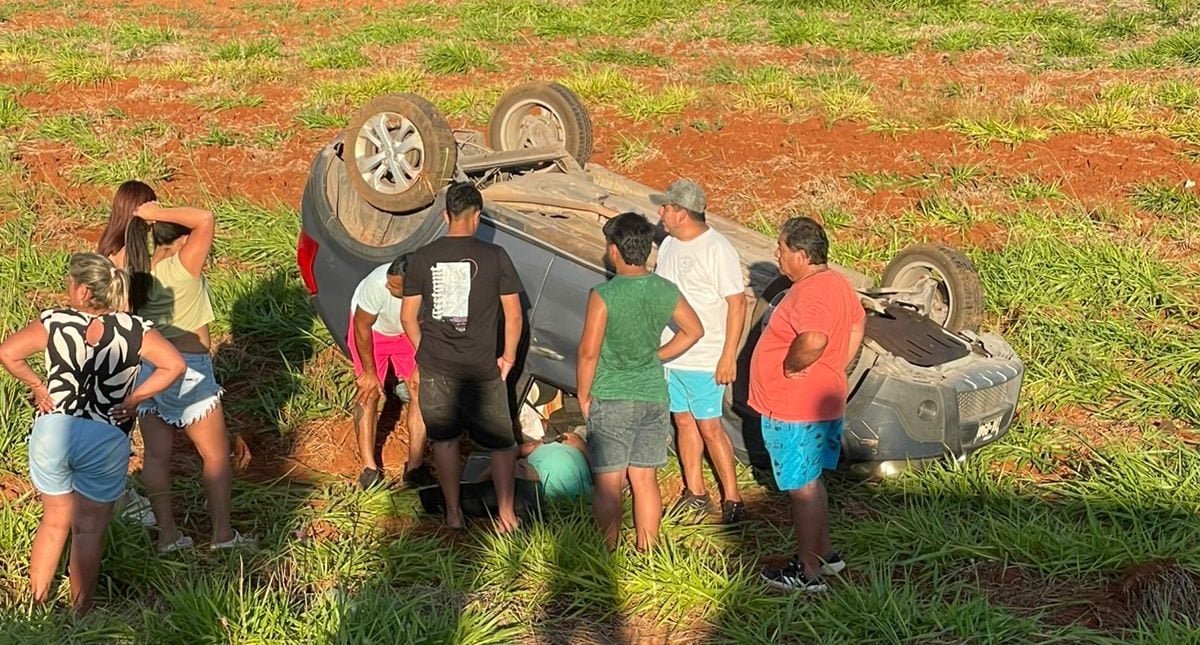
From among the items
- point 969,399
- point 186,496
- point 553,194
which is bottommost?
point 186,496

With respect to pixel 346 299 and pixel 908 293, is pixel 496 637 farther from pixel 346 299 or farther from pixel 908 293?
pixel 908 293

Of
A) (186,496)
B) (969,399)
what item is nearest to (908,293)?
(969,399)

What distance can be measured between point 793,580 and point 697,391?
41.9 inches

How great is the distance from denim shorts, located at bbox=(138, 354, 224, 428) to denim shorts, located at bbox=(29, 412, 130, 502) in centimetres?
42

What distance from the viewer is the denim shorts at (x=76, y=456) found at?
4.51 meters

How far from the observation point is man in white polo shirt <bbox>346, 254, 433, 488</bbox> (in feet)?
19.3

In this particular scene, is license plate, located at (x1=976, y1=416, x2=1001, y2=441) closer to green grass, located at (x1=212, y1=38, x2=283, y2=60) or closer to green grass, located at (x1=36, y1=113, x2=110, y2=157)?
green grass, located at (x1=36, y1=113, x2=110, y2=157)

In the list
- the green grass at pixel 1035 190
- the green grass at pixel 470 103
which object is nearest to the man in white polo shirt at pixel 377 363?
the green grass at pixel 1035 190

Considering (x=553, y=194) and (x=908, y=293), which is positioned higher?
(x=553, y=194)

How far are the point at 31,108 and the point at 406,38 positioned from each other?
5.61m

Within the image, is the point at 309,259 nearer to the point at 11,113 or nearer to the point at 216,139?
the point at 216,139

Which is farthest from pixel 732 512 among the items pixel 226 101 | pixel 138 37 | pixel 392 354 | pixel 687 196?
pixel 138 37

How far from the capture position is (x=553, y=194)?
6.84m

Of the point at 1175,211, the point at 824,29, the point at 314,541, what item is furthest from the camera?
the point at 824,29
